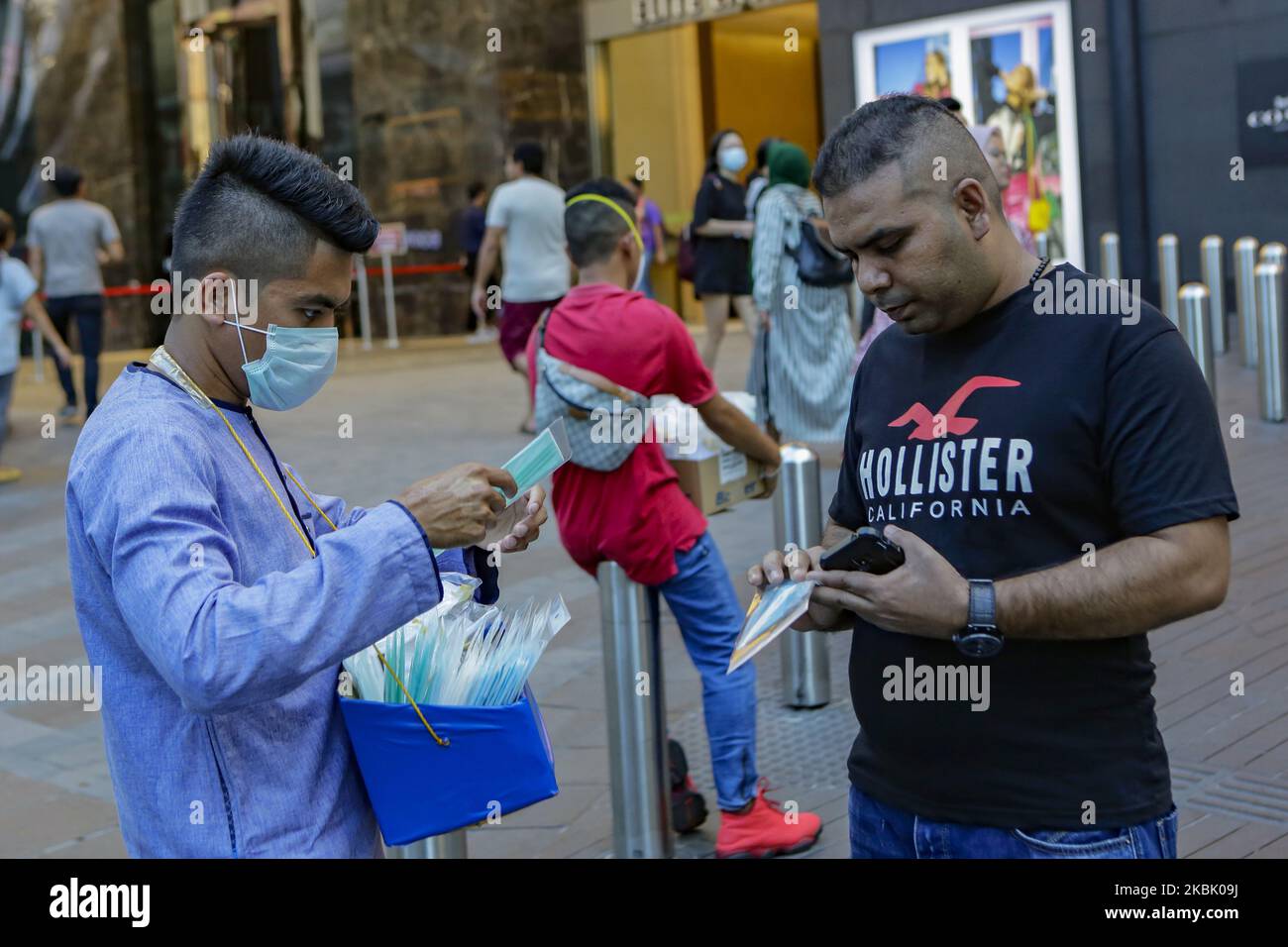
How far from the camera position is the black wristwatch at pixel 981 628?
2141 millimetres

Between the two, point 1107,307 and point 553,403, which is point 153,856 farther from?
point 553,403

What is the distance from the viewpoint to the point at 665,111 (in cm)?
Answer: 2289

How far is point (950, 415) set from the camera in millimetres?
2320

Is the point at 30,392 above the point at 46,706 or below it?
above

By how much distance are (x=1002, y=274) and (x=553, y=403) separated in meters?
2.48

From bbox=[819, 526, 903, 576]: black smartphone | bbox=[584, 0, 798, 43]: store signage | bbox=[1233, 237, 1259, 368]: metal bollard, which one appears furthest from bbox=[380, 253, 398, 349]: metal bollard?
bbox=[819, 526, 903, 576]: black smartphone

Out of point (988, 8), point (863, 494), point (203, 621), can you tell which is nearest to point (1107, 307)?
point (863, 494)

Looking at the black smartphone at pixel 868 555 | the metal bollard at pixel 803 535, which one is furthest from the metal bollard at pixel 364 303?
the black smartphone at pixel 868 555

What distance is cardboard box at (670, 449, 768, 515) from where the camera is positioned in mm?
4859

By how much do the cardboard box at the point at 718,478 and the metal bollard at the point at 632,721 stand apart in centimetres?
45

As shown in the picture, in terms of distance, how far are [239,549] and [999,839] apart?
1222 mm

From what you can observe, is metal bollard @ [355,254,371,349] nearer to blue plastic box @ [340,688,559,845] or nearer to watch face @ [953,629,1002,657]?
blue plastic box @ [340,688,559,845]

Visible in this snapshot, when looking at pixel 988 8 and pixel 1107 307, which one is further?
pixel 988 8
